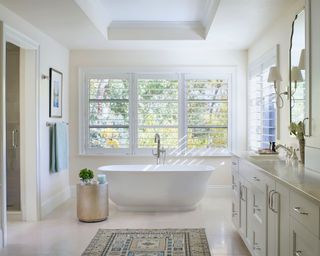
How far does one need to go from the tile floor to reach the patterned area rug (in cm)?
11

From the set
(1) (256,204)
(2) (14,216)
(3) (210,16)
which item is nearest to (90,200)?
(2) (14,216)

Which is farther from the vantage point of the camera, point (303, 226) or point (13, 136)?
point (13, 136)

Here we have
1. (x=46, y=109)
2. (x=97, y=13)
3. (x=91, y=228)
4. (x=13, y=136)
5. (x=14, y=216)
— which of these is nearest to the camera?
(x=91, y=228)

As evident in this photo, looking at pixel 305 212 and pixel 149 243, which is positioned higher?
pixel 305 212

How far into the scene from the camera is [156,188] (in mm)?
5168

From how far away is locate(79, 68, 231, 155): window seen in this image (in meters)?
6.42

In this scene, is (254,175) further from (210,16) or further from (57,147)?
(57,147)

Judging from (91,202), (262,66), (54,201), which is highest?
(262,66)

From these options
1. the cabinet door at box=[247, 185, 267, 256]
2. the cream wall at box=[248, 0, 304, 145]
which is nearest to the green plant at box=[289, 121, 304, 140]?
the cream wall at box=[248, 0, 304, 145]

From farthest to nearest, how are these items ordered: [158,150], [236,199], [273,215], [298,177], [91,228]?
[158,150], [91,228], [236,199], [273,215], [298,177]

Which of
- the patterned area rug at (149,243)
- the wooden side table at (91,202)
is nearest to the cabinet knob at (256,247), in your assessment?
the patterned area rug at (149,243)

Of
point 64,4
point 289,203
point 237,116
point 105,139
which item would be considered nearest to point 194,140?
point 237,116

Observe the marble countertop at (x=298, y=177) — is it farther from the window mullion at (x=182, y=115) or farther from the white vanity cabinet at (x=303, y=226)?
the window mullion at (x=182, y=115)

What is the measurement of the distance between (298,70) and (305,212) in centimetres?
206
